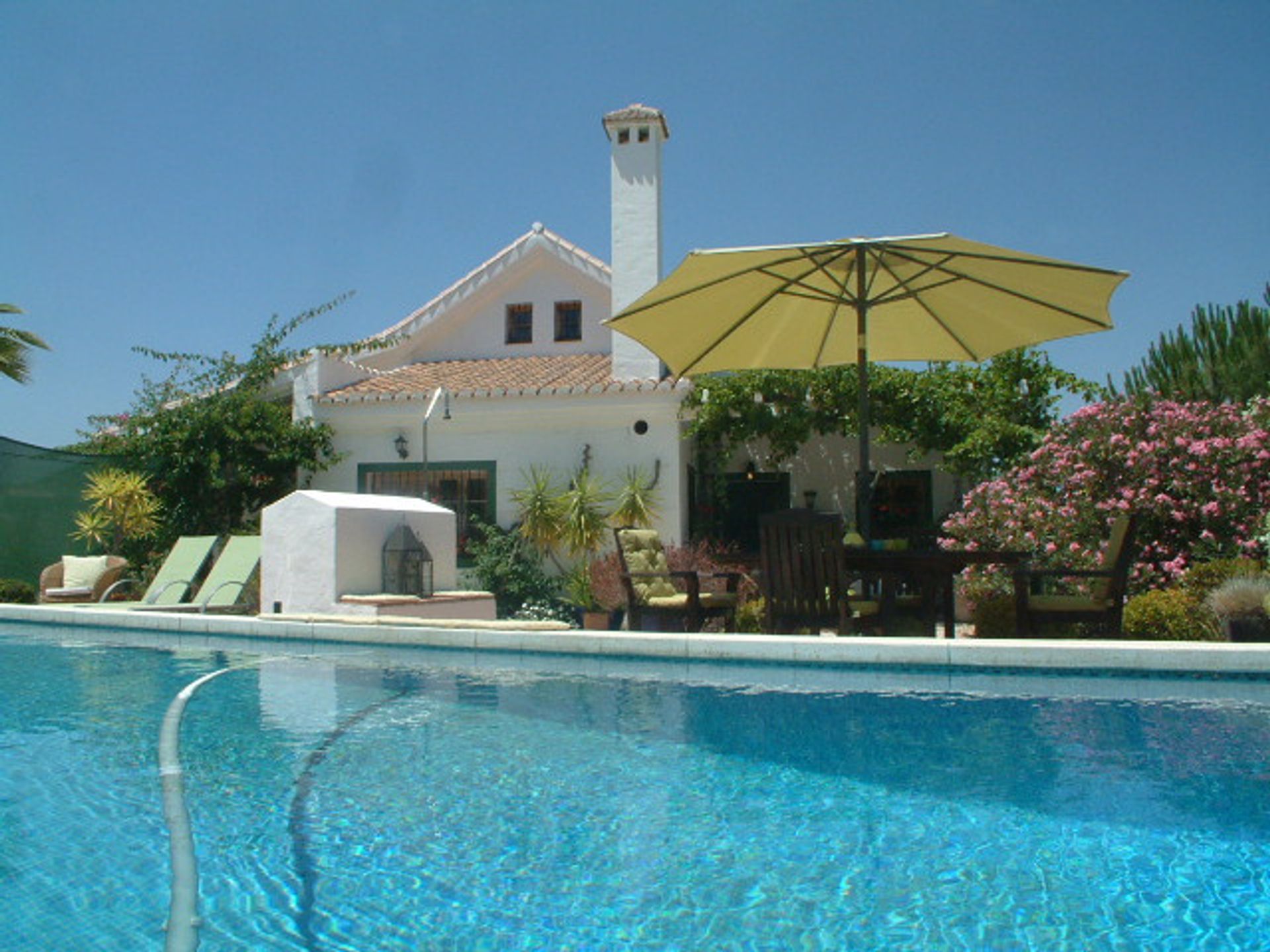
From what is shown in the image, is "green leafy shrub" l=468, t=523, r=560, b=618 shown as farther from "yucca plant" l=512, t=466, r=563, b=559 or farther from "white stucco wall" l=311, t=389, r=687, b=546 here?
"white stucco wall" l=311, t=389, r=687, b=546

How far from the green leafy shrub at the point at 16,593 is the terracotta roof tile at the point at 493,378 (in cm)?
473

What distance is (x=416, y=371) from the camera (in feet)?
57.0

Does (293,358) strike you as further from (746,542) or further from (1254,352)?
(1254,352)

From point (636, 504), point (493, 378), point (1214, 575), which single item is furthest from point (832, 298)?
point (493, 378)

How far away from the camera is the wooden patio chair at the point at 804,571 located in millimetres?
6895

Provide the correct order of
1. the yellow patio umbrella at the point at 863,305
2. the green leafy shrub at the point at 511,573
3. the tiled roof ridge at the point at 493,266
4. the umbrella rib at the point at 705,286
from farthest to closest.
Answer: the tiled roof ridge at the point at 493,266
the green leafy shrub at the point at 511,573
the umbrella rib at the point at 705,286
the yellow patio umbrella at the point at 863,305

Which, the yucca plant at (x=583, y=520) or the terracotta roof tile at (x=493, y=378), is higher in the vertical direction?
the terracotta roof tile at (x=493, y=378)

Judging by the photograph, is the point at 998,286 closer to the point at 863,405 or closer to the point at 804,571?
the point at 863,405

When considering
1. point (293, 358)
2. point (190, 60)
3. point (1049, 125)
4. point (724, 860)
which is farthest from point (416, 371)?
point (724, 860)

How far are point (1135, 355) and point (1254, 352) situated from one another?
151 inches

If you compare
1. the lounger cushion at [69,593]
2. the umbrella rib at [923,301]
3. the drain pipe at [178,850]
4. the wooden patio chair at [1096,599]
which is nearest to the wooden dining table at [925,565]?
the wooden patio chair at [1096,599]

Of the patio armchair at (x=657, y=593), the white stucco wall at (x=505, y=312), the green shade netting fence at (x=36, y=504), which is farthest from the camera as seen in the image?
the white stucco wall at (x=505, y=312)

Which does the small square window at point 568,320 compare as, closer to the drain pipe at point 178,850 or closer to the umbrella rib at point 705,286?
the umbrella rib at point 705,286

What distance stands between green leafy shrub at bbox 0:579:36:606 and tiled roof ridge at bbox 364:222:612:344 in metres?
6.43
